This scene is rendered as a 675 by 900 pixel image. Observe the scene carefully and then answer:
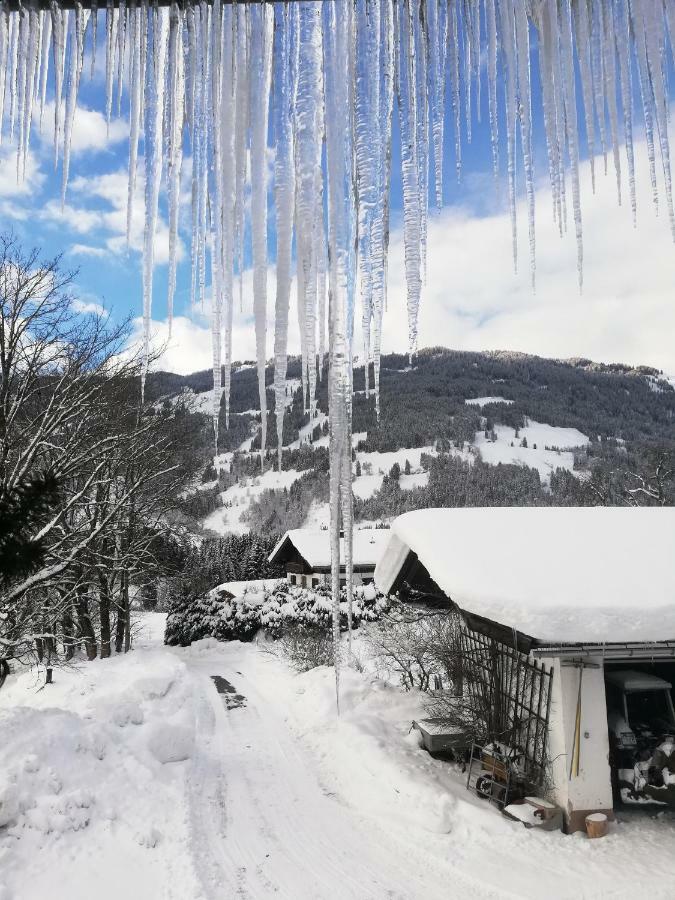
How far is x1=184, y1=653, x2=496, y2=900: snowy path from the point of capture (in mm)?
5891

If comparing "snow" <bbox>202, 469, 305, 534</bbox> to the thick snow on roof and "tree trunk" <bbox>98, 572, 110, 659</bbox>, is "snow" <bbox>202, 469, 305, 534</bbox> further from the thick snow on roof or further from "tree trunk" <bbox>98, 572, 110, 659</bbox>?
the thick snow on roof

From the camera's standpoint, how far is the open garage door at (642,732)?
767 cm

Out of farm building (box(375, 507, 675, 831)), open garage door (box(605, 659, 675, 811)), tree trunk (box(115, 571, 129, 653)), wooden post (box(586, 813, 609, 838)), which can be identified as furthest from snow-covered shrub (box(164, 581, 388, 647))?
wooden post (box(586, 813, 609, 838))

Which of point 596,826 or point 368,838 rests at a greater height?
point 596,826

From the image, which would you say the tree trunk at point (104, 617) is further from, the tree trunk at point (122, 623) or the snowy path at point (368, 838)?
the snowy path at point (368, 838)

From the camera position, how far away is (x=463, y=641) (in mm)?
11633

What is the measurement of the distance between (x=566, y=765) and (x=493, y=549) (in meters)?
3.01

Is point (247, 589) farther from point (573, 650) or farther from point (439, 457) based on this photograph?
point (439, 457)

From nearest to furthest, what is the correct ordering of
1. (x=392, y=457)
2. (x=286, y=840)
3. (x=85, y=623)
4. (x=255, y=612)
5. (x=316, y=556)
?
(x=286, y=840)
(x=85, y=623)
(x=255, y=612)
(x=316, y=556)
(x=392, y=457)

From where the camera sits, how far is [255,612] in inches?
975

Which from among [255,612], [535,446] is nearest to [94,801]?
[255,612]

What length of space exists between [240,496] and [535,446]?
81929mm

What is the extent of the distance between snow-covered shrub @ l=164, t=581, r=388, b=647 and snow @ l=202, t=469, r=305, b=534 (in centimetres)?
8200

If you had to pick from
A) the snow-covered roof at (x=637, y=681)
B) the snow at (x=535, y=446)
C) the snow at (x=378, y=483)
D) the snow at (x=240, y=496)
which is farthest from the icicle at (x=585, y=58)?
the snow at (x=535, y=446)
